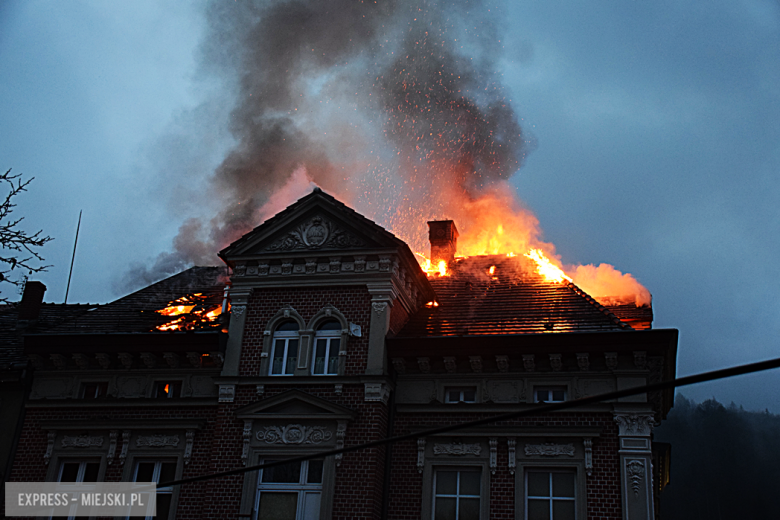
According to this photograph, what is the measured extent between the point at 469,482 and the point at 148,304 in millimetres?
10875

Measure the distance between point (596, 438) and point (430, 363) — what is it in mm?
4110

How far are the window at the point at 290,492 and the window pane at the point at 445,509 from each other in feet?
8.61

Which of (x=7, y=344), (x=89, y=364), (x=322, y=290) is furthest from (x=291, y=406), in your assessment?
(x=7, y=344)

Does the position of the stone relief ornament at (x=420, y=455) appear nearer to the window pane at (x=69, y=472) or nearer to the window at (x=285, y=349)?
the window at (x=285, y=349)

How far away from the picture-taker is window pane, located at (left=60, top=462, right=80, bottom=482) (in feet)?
61.4

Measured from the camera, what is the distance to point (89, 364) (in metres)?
19.6

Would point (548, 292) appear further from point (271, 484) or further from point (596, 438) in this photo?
point (271, 484)

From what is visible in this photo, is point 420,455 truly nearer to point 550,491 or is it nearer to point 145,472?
point 550,491

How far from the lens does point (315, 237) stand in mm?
19453

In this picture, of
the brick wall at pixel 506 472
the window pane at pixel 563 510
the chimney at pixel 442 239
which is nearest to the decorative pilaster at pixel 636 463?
the brick wall at pixel 506 472

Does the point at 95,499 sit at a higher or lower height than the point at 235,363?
lower

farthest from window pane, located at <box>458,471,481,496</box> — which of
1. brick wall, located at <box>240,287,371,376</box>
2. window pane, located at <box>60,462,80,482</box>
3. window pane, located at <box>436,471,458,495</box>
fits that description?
window pane, located at <box>60,462,80,482</box>

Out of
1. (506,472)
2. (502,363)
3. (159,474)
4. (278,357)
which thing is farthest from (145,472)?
(502,363)

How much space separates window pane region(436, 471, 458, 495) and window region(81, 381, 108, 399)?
29.1 feet
